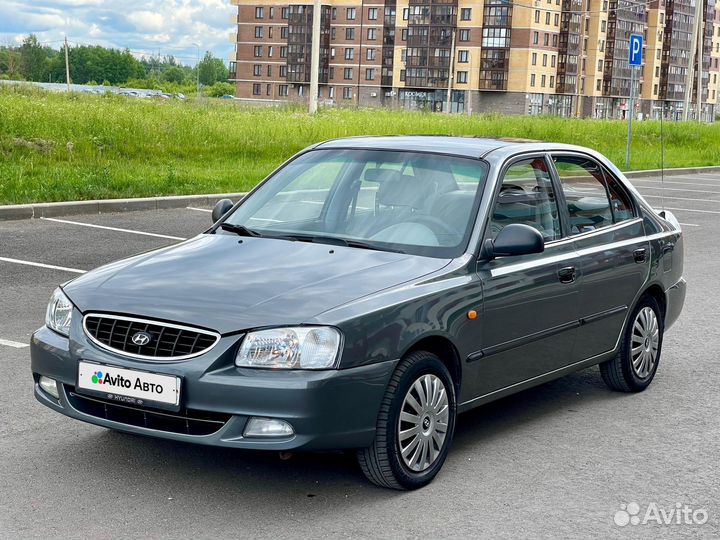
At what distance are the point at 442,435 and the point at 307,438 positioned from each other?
86 cm

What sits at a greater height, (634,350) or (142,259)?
(142,259)

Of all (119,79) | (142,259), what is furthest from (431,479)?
(119,79)

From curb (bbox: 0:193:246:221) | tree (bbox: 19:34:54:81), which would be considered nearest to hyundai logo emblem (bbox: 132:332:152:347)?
curb (bbox: 0:193:246:221)

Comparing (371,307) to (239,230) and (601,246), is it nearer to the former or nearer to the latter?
(239,230)

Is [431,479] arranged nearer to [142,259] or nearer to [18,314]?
[142,259]

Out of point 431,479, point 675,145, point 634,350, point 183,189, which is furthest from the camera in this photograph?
point 675,145

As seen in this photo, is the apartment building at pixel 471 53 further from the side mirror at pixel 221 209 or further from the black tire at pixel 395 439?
the black tire at pixel 395 439

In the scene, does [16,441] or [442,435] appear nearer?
[442,435]

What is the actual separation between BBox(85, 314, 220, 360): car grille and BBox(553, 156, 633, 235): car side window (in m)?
2.55

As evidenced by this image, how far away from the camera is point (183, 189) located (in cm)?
1780

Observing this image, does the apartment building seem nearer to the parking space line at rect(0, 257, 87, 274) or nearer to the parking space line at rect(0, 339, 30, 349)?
the parking space line at rect(0, 257, 87, 274)

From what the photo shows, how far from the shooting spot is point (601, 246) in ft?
20.3

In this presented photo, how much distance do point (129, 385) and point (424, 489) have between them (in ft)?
4.50

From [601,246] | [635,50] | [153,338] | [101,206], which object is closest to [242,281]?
[153,338]
